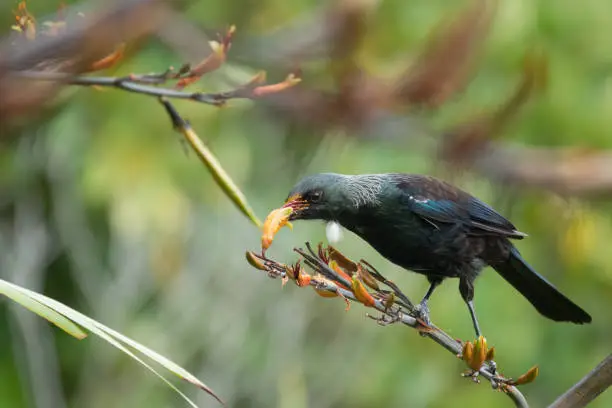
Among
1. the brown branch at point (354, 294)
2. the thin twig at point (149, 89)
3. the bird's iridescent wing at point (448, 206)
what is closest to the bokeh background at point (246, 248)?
the bird's iridescent wing at point (448, 206)

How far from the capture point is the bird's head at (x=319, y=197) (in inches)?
85.0

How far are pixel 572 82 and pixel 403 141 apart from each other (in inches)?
106

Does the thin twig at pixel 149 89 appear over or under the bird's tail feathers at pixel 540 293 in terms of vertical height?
over

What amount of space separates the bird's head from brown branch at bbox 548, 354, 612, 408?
29.8 inches

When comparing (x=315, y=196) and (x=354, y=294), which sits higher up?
(x=354, y=294)

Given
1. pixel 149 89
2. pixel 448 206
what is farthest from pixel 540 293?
pixel 149 89

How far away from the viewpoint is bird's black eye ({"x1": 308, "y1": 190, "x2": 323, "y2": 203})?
2.21 metres

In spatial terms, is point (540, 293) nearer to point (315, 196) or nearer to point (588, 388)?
point (315, 196)

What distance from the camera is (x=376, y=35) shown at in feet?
14.9

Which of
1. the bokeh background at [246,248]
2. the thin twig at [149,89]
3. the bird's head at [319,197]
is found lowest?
the bokeh background at [246,248]

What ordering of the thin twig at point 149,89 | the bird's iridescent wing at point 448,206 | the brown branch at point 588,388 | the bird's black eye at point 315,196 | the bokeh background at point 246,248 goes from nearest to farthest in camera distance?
the brown branch at point 588,388 → the thin twig at point 149,89 → the bird's black eye at point 315,196 → the bird's iridescent wing at point 448,206 → the bokeh background at point 246,248

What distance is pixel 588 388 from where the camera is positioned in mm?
1570

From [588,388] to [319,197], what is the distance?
0.84 metres

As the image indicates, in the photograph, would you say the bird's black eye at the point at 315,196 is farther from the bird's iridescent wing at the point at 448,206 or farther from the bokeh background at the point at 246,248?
the bokeh background at the point at 246,248
